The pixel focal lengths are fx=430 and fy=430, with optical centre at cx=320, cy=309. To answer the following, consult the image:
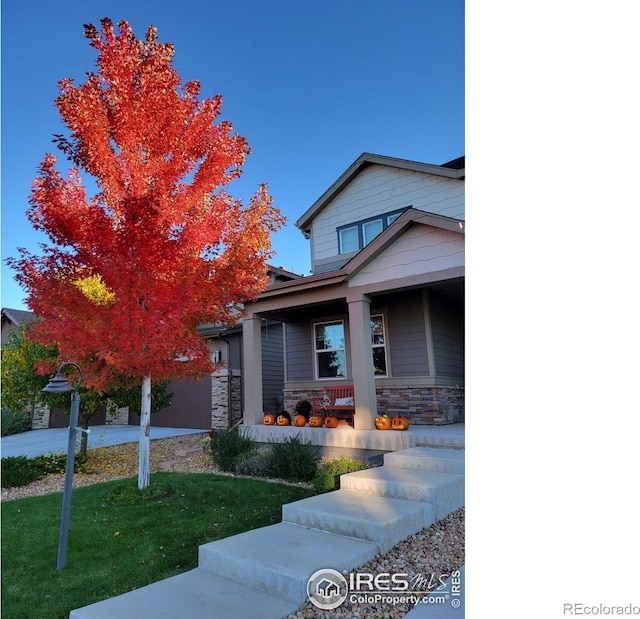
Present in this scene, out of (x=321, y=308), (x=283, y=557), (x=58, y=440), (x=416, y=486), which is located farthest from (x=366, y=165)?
(x=58, y=440)

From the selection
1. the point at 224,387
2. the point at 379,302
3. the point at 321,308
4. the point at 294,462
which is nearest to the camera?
the point at 294,462

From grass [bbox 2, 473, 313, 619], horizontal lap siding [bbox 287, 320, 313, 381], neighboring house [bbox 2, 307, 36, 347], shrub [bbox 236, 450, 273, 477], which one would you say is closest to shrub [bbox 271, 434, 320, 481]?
shrub [bbox 236, 450, 273, 477]

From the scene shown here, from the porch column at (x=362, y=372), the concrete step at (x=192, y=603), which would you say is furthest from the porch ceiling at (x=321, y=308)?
the concrete step at (x=192, y=603)

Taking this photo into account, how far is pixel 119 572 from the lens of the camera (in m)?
3.46

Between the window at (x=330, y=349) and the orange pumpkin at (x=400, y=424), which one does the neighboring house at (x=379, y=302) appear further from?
the orange pumpkin at (x=400, y=424)

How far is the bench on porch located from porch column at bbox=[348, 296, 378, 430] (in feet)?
4.28

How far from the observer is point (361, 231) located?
36.3 feet

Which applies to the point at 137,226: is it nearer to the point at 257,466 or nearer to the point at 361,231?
the point at 257,466

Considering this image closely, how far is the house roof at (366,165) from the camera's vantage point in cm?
987

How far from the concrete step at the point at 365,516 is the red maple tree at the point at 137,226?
2900 mm

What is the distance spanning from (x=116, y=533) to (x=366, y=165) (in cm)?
970

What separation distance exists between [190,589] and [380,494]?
2075 mm
